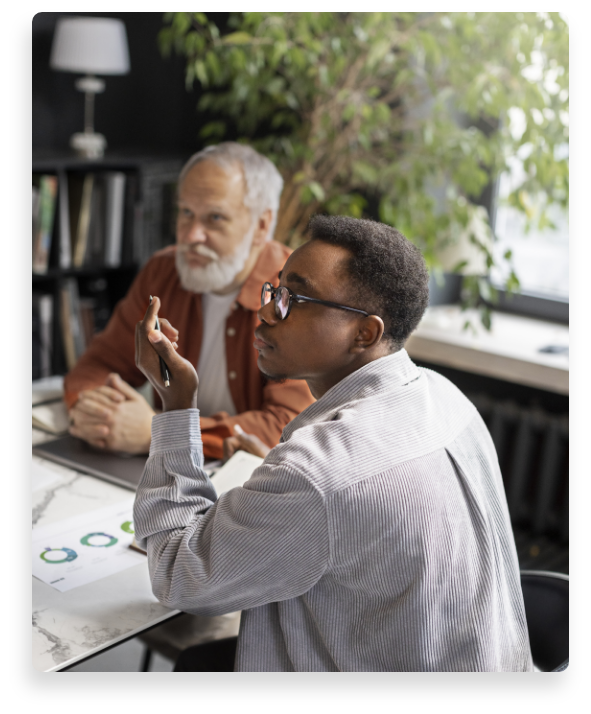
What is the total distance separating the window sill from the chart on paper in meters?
1.55

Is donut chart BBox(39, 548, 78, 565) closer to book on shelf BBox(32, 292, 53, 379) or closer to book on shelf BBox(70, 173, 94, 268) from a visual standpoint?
book on shelf BBox(32, 292, 53, 379)

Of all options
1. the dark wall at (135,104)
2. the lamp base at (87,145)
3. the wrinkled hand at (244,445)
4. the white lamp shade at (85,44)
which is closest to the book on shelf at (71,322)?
the lamp base at (87,145)

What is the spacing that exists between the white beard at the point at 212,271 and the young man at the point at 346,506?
0.81 meters

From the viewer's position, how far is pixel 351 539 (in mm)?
885

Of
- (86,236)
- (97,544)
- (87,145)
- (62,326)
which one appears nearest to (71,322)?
(62,326)

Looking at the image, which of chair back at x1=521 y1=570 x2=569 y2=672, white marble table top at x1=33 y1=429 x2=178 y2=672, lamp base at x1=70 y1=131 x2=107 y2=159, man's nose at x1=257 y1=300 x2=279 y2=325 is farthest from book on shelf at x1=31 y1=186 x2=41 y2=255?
chair back at x1=521 y1=570 x2=569 y2=672

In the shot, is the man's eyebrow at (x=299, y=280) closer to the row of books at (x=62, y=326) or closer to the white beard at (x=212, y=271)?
the white beard at (x=212, y=271)

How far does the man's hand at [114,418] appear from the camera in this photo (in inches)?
62.1

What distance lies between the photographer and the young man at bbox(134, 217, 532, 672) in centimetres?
89

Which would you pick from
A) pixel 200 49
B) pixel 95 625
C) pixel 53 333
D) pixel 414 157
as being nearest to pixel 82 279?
pixel 53 333

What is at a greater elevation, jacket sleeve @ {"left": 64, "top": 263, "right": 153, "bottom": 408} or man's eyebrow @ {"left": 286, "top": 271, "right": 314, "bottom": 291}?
man's eyebrow @ {"left": 286, "top": 271, "right": 314, "bottom": 291}

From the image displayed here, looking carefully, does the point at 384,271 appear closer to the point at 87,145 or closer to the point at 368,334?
the point at 368,334

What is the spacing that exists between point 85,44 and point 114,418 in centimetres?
217
